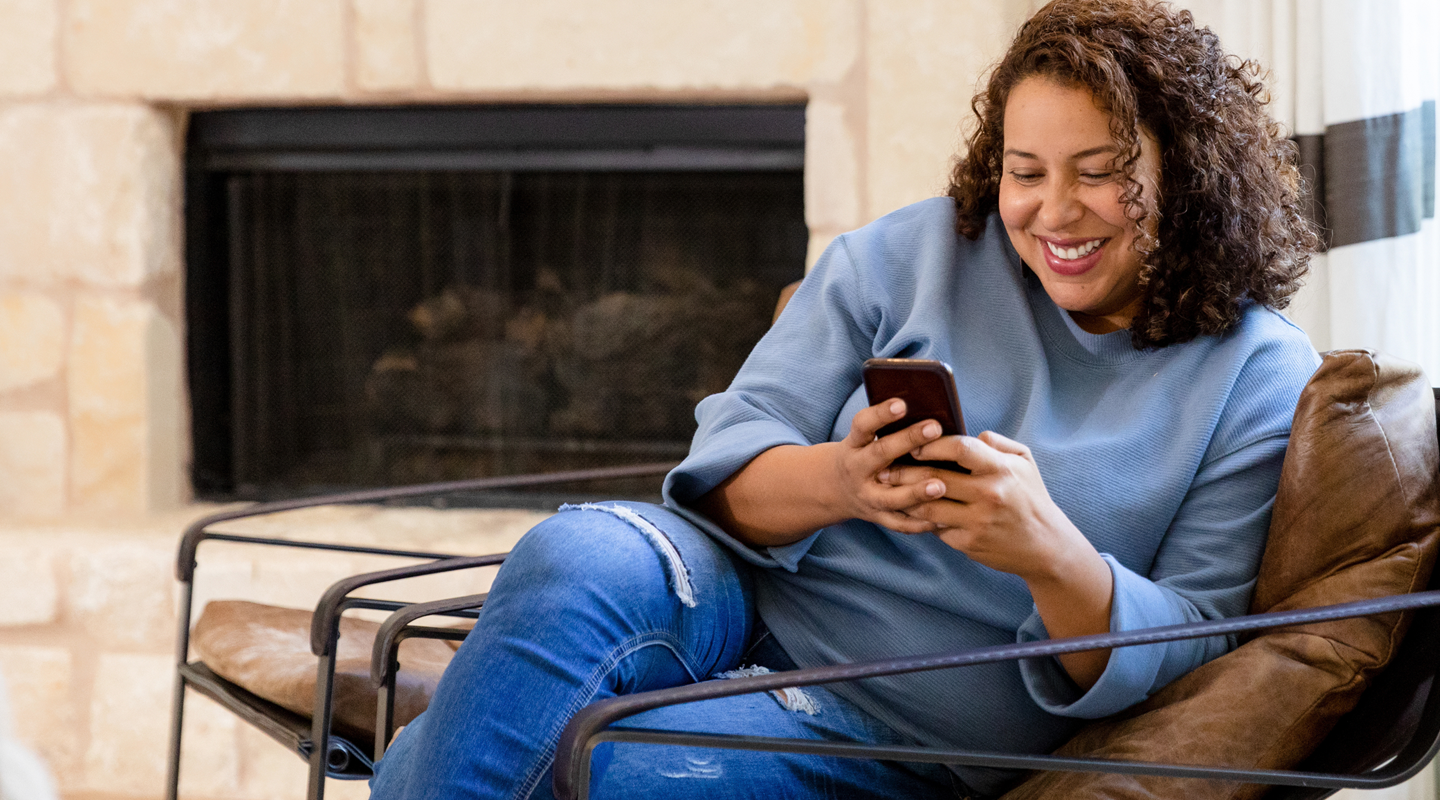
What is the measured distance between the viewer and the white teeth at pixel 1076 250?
42.2 inches

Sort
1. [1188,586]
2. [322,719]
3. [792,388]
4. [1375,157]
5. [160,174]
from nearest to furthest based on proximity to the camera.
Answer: [1188,586] < [792,388] < [322,719] < [1375,157] < [160,174]

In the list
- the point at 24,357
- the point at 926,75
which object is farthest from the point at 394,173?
the point at 926,75

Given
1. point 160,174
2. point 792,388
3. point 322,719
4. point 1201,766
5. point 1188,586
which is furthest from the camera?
point 160,174

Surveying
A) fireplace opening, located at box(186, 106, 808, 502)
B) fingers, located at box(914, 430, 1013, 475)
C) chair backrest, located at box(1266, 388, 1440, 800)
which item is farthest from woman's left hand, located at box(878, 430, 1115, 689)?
fireplace opening, located at box(186, 106, 808, 502)

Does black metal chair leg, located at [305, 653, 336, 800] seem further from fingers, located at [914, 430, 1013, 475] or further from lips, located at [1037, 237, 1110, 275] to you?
lips, located at [1037, 237, 1110, 275]

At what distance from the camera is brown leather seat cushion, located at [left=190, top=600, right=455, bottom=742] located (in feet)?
4.27

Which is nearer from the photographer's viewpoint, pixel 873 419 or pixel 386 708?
pixel 873 419

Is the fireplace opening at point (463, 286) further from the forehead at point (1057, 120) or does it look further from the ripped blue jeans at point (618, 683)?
the ripped blue jeans at point (618, 683)

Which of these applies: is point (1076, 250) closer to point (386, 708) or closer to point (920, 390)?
point (920, 390)

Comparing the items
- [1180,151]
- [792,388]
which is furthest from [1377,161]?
[792,388]

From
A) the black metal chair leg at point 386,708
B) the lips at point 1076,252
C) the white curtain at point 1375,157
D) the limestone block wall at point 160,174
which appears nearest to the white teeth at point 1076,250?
the lips at point 1076,252

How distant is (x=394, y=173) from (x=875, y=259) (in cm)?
140

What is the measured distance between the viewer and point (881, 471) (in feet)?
3.02

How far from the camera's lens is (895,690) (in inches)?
40.0
